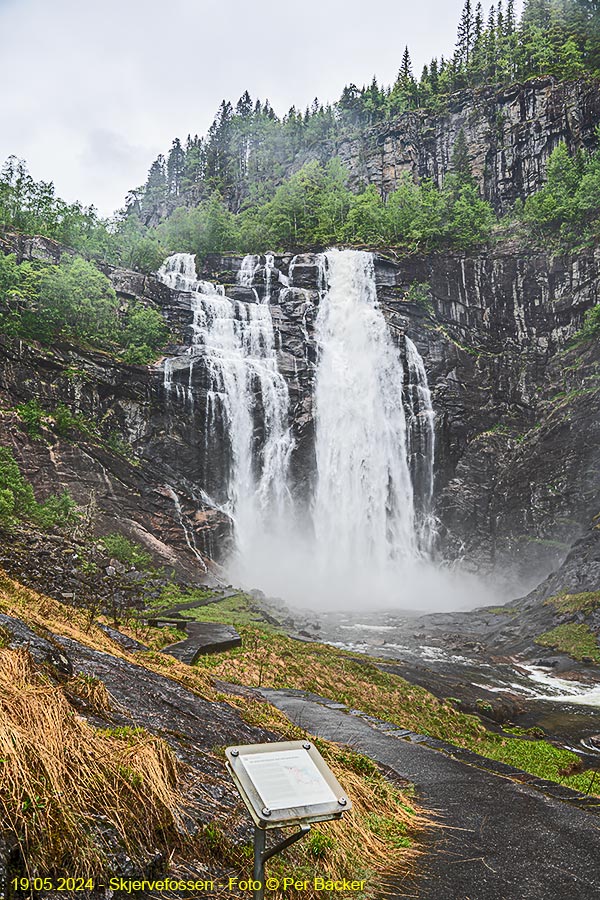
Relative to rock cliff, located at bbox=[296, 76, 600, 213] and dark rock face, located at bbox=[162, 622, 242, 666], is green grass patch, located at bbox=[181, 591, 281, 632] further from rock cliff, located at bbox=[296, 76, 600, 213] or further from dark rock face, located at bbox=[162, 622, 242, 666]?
rock cliff, located at bbox=[296, 76, 600, 213]

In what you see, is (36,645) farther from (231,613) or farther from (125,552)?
(125,552)

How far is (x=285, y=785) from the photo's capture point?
2.88 m

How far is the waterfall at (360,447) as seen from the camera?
4116 cm

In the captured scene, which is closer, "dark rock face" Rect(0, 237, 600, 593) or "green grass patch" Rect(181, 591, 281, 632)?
"green grass patch" Rect(181, 591, 281, 632)

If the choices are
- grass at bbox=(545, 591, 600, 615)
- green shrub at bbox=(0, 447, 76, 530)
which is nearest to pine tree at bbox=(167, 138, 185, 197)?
green shrub at bbox=(0, 447, 76, 530)

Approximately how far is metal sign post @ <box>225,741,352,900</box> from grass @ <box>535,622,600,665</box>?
70.5ft

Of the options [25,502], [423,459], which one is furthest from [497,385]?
[25,502]

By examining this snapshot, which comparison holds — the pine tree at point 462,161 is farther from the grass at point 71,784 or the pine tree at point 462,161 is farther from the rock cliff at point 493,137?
the grass at point 71,784

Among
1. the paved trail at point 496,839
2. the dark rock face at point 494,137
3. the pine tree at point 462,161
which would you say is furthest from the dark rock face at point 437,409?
the paved trail at point 496,839

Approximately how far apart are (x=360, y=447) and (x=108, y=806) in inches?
1573

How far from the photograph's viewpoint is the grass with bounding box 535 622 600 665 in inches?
849

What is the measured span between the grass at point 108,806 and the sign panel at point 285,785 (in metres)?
0.82

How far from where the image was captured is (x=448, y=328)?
48.2 meters

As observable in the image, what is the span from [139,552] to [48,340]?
49.7 ft
